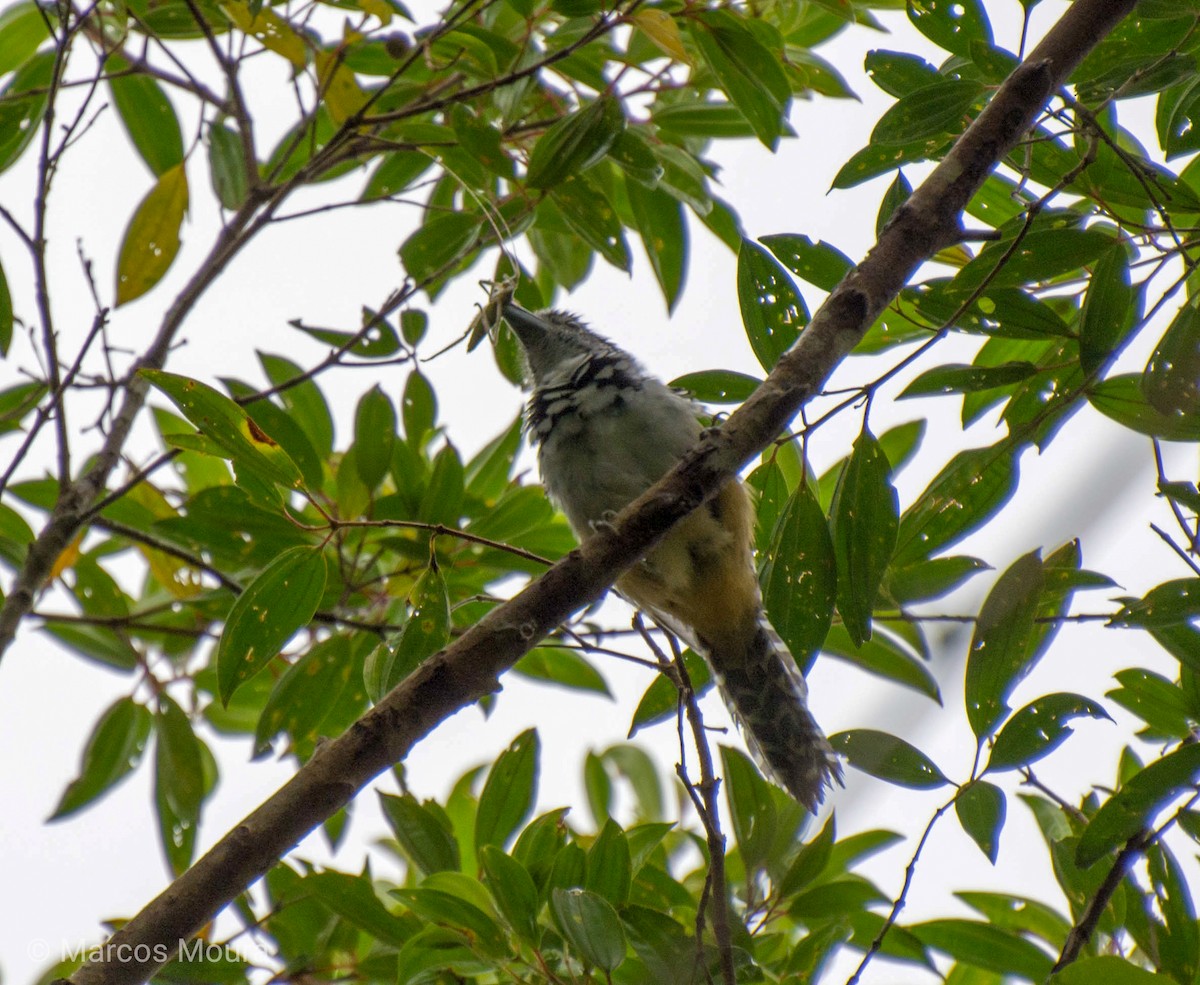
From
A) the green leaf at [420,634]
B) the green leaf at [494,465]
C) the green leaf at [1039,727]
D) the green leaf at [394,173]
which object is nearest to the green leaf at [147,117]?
the green leaf at [394,173]

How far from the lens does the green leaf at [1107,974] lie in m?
2.30

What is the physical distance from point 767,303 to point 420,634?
1073 mm

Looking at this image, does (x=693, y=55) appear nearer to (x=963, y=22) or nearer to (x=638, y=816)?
(x=963, y=22)

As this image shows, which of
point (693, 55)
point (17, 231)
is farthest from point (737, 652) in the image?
point (17, 231)

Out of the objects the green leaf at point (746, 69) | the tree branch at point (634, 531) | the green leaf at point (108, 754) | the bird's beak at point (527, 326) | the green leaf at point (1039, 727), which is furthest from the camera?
the bird's beak at point (527, 326)

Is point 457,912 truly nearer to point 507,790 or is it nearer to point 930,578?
point 507,790

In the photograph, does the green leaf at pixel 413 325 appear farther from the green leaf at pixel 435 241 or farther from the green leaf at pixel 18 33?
the green leaf at pixel 18 33

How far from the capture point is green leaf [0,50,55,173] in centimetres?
343

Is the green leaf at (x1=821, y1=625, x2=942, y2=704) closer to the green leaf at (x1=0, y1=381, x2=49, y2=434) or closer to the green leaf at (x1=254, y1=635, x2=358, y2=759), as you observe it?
the green leaf at (x1=254, y1=635, x2=358, y2=759)

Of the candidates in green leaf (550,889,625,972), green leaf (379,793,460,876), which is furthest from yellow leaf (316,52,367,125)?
green leaf (550,889,625,972)

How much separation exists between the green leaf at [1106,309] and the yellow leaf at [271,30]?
2177 mm

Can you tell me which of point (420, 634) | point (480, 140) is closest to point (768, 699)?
point (420, 634)

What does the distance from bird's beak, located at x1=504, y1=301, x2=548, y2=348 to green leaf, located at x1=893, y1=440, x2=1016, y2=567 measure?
6.70 ft

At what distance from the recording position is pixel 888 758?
257cm
